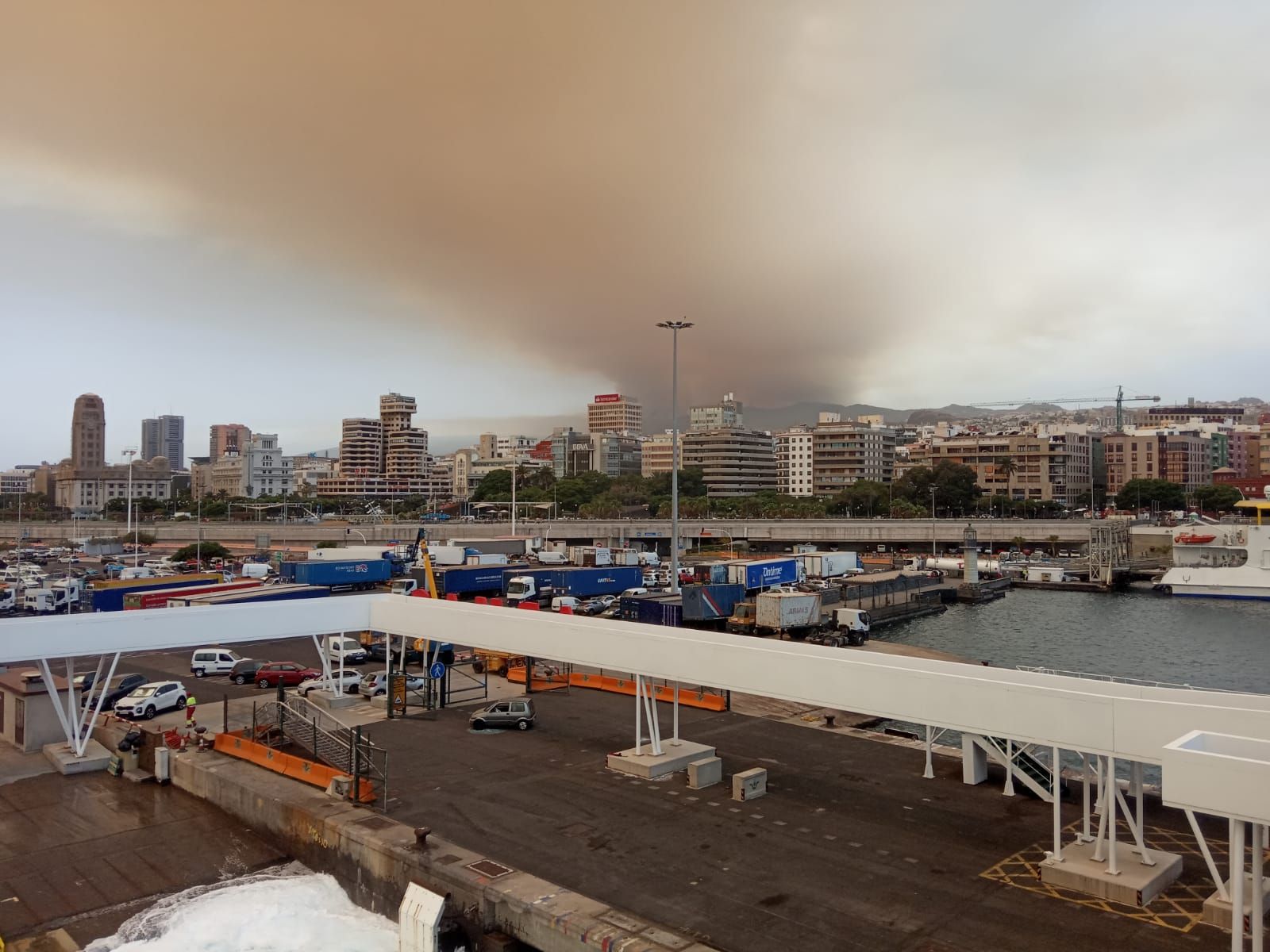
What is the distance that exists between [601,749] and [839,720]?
684 cm

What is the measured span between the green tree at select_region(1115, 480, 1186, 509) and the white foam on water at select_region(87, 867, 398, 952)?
13284 cm

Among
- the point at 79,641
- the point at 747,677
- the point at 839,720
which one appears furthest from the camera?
the point at 839,720

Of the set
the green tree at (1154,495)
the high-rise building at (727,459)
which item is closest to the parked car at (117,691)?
the green tree at (1154,495)

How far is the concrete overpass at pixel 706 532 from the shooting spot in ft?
286

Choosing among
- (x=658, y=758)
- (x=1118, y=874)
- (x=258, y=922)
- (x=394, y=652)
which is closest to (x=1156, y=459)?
(x=394, y=652)

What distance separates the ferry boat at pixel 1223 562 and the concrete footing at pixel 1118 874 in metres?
62.6

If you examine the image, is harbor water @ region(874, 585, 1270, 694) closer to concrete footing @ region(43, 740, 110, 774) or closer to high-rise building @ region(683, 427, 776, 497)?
concrete footing @ region(43, 740, 110, 774)

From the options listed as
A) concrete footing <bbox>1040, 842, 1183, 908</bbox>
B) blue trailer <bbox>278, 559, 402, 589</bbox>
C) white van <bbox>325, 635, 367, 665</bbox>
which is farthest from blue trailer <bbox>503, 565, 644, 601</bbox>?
concrete footing <bbox>1040, 842, 1183, 908</bbox>

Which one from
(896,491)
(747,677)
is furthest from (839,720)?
(896,491)

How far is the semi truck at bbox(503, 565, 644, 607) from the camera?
48125 millimetres

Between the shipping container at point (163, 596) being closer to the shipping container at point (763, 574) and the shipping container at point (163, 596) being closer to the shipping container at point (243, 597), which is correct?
the shipping container at point (243, 597)

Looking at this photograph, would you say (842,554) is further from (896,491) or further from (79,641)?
(896,491)

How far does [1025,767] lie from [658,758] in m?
6.45

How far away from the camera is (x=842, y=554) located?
64375 millimetres
